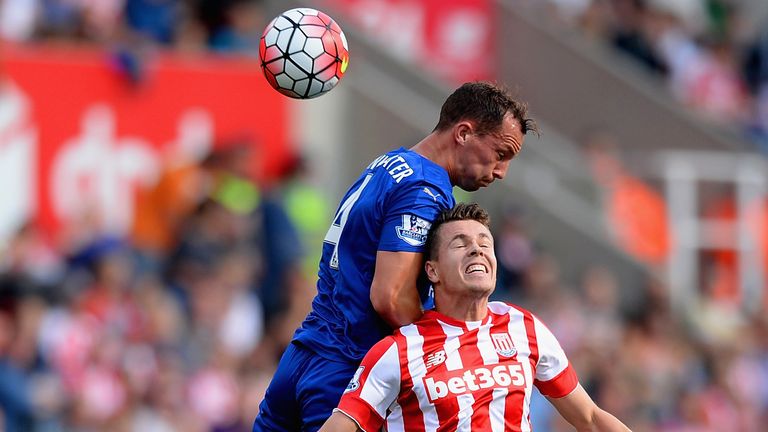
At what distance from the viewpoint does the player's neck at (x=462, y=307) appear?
256 inches

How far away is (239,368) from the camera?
38.9ft

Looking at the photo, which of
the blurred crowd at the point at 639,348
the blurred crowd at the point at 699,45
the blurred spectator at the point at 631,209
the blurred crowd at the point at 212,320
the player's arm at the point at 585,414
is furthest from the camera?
the blurred crowd at the point at 699,45

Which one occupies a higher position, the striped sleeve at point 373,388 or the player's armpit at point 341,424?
the striped sleeve at point 373,388

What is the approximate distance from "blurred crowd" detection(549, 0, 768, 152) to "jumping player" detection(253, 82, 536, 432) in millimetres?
13782

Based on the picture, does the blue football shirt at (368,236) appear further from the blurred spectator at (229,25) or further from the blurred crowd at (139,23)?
the blurred spectator at (229,25)

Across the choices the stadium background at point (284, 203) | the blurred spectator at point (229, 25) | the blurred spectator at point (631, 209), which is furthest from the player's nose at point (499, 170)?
the blurred spectator at point (631, 209)

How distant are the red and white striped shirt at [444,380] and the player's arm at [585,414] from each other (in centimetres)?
27

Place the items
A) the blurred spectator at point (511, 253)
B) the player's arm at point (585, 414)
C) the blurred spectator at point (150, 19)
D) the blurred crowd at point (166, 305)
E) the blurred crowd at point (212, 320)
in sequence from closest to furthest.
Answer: the player's arm at point (585, 414)
the blurred crowd at point (166, 305)
the blurred crowd at point (212, 320)
the blurred spectator at point (511, 253)
the blurred spectator at point (150, 19)

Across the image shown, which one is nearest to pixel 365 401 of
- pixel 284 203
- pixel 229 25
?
pixel 284 203

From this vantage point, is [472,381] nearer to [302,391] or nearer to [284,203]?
[302,391]

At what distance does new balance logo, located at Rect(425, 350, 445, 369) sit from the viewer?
21.1 feet

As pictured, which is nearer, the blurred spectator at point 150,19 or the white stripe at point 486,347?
the white stripe at point 486,347

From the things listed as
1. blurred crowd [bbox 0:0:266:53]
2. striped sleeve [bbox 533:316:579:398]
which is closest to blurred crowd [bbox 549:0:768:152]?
blurred crowd [bbox 0:0:266:53]

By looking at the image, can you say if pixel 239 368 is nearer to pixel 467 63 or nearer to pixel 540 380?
pixel 540 380
